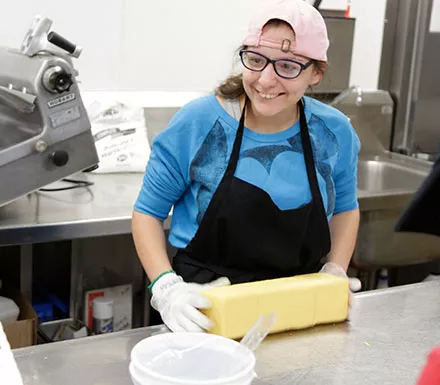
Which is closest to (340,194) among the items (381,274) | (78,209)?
(78,209)

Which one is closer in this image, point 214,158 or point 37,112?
point 214,158

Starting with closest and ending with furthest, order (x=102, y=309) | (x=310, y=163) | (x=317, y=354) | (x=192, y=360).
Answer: (x=192, y=360) → (x=317, y=354) → (x=310, y=163) → (x=102, y=309)

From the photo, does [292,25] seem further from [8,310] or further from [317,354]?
[8,310]

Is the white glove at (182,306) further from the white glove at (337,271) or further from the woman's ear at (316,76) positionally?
the woman's ear at (316,76)

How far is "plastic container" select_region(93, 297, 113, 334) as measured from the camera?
2.44 meters

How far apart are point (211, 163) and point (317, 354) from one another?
0.49 metres

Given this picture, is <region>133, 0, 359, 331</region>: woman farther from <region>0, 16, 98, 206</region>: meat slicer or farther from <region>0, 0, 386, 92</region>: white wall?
<region>0, 0, 386, 92</region>: white wall

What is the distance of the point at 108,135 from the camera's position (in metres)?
2.51

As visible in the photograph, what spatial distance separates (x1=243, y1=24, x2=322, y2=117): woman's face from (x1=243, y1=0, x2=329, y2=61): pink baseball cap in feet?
0.04

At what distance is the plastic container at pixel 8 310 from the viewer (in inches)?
81.8

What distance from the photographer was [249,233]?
4.97 ft

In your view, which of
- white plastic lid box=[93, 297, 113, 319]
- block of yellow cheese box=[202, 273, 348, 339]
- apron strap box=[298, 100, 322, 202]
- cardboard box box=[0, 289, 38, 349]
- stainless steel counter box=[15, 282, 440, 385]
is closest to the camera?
stainless steel counter box=[15, 282, 440, 385]

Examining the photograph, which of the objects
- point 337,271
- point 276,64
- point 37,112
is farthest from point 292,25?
point 37,112

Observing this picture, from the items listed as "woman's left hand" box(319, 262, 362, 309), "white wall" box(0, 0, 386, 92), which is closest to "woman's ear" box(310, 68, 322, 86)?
"woman's left hand" box(319, 262, 362, 309)
